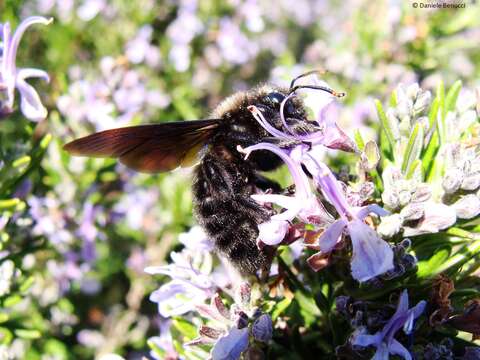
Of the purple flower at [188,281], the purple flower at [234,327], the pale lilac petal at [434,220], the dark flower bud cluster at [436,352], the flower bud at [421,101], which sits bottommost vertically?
the dark flower bud cluster at [436,352]

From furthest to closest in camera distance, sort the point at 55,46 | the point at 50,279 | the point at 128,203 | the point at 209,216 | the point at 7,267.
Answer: the point at 55,46 < the point at 128,203 < the point at 50,279 < the point at 7,267 < the point at 209,216

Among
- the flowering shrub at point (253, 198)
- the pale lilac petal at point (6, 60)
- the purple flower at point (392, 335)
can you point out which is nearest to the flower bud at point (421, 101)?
the flowering shrub at point (253, 198)

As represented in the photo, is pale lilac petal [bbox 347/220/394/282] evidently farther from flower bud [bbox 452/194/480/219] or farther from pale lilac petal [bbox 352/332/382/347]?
flower bud [bbox 452/194/480/219]

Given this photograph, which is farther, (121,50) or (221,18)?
(221,18)

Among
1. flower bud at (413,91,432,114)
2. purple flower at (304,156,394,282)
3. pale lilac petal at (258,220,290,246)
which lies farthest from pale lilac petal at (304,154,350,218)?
flower bud at (413,91,432,114)

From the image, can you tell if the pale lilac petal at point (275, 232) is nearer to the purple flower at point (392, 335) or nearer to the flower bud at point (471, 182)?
the purple flower at point (392, 335)

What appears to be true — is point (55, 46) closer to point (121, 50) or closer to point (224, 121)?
point (121, 50)

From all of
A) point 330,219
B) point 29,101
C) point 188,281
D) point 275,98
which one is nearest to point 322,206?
point 330,219

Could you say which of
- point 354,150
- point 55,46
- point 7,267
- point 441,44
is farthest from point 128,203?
point 441,44

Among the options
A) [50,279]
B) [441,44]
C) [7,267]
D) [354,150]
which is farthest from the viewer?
[441,44]
